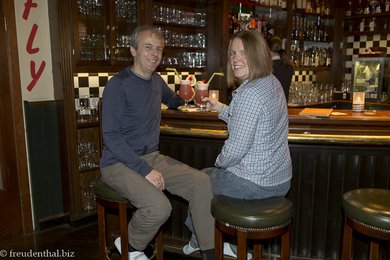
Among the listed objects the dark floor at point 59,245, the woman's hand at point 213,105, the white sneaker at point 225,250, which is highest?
the woman's hand at point 213,105

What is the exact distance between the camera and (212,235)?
223 centimetres

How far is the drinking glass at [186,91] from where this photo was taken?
105 inches

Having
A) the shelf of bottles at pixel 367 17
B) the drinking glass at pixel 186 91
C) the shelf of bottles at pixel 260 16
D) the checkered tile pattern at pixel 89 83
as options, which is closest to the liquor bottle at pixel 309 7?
the shelf of bottles at pixel 260 16

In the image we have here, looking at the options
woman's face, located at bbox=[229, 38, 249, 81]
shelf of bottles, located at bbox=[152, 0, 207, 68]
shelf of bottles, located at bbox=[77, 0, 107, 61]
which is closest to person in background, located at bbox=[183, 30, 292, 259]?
woman's face, located at bbox=[229, 38, 249, 81]

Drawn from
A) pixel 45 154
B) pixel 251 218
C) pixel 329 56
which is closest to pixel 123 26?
pixel 45 154

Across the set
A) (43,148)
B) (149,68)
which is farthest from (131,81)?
(43,148)

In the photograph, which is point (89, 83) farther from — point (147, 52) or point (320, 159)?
point (320, 159)

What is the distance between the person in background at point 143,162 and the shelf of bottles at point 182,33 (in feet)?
6.02

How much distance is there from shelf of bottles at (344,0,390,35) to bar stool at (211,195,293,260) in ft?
14.1

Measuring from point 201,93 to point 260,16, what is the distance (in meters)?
2.76

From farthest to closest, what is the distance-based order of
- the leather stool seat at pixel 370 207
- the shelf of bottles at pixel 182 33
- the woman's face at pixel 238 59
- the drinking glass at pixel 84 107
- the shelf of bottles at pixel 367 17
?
the shelf of bottles at pixel 367 17 < the shelf of bottles at pixel 182 33 < the drinking glass at pixel 84 107 < the woman's face at pixel 238 59 < the leather stool seat at pixel 370 207

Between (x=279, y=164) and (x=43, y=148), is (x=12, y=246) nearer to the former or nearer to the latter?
(x=43, y=148)

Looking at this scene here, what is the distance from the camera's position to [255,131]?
186cm

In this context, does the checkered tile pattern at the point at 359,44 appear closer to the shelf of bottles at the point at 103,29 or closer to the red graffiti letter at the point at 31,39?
the shelf of bottles at the point at 103,29
